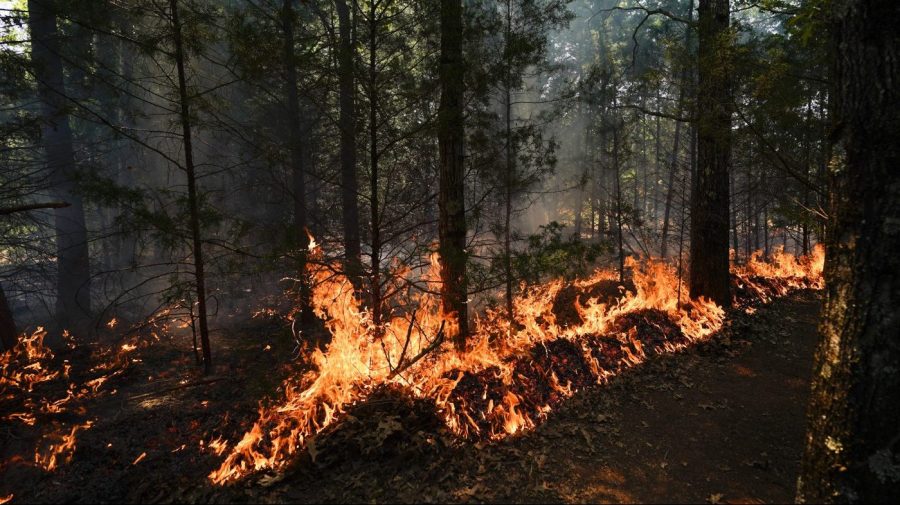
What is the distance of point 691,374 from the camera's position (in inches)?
253

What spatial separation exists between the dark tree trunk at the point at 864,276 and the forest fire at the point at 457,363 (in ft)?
10.1

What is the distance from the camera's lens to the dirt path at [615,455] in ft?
13.0

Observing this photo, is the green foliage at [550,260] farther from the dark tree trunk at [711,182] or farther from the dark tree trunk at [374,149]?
the dark tree trunk at [711,182]

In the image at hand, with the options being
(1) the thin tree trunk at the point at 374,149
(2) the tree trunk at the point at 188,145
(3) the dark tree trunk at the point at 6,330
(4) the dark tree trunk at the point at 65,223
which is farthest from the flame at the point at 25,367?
(1) the thin tree trunk at the point at 374,149

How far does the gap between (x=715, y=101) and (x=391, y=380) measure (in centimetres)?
753

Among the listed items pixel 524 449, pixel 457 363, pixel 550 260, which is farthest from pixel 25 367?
pixel 550 260

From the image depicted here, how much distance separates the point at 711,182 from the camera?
331 inches

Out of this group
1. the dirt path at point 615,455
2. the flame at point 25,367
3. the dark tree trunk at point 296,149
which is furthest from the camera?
the flame at point 25,367

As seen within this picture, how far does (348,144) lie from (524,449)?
29.5 feet

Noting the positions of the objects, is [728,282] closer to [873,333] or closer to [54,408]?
[873,333]

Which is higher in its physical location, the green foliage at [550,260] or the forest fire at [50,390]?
the green foliage at [550,260]

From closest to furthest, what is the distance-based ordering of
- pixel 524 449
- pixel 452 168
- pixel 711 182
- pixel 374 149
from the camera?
pixel 524 449 → pixel 374 149 → pixel 452 168 → pixel 711 182

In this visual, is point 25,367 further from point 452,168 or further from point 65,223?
point 65,223

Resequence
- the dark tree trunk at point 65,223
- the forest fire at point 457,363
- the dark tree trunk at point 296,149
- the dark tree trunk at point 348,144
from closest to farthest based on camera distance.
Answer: the forest fire at point 457,363
the dark tree trunk at point 348,144
the dark tree trunk at point 296,149
the dark tree trunk at point 65,223
